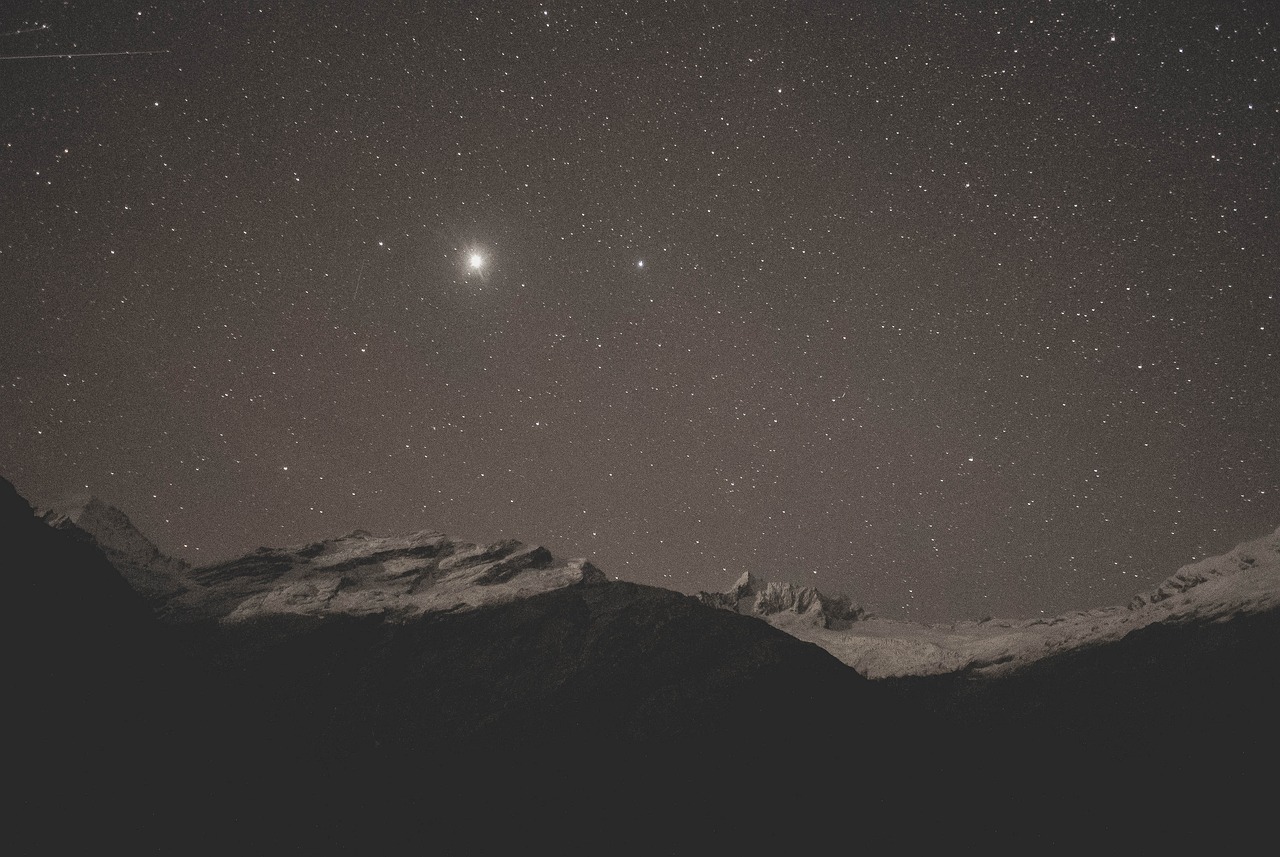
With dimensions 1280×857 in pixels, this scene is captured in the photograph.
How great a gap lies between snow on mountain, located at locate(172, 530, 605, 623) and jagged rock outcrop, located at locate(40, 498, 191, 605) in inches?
115

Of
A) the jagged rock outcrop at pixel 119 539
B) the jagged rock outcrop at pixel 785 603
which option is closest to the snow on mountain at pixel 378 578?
the jagged rock outcrop at pixel 119 539

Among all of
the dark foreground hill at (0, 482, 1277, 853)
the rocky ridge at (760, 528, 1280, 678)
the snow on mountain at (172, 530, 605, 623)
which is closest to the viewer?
the dark foreground hill at (0, 482, 1277, 853)

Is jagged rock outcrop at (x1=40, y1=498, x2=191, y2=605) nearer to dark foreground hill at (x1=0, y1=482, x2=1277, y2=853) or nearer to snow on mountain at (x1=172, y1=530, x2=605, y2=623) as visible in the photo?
snow on mountain at (x1=172, y1=530, x2=605, y2=623)

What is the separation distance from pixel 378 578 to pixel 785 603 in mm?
61972

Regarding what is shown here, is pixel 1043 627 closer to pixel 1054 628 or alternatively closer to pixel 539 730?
pixel 1054 628

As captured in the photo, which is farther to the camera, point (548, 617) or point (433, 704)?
point (548, 617)

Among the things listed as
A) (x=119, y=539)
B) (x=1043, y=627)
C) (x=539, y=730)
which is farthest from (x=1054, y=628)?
(x=119, y=539)

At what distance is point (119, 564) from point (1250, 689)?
8320 centimetres

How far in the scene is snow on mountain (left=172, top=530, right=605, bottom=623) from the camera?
1469 inches

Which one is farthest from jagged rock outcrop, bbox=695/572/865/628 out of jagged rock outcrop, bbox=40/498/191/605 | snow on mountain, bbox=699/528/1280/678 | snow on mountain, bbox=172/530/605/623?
jagged rock outcrop, bbox=40/498/191/605

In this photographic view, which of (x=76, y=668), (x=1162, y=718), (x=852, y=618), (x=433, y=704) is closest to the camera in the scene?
(x=76, y=668)

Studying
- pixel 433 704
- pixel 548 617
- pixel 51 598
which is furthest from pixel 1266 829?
pixel 51 598

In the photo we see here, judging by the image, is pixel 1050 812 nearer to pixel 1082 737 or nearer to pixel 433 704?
pixel 1082 737

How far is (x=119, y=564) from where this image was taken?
143 ft
